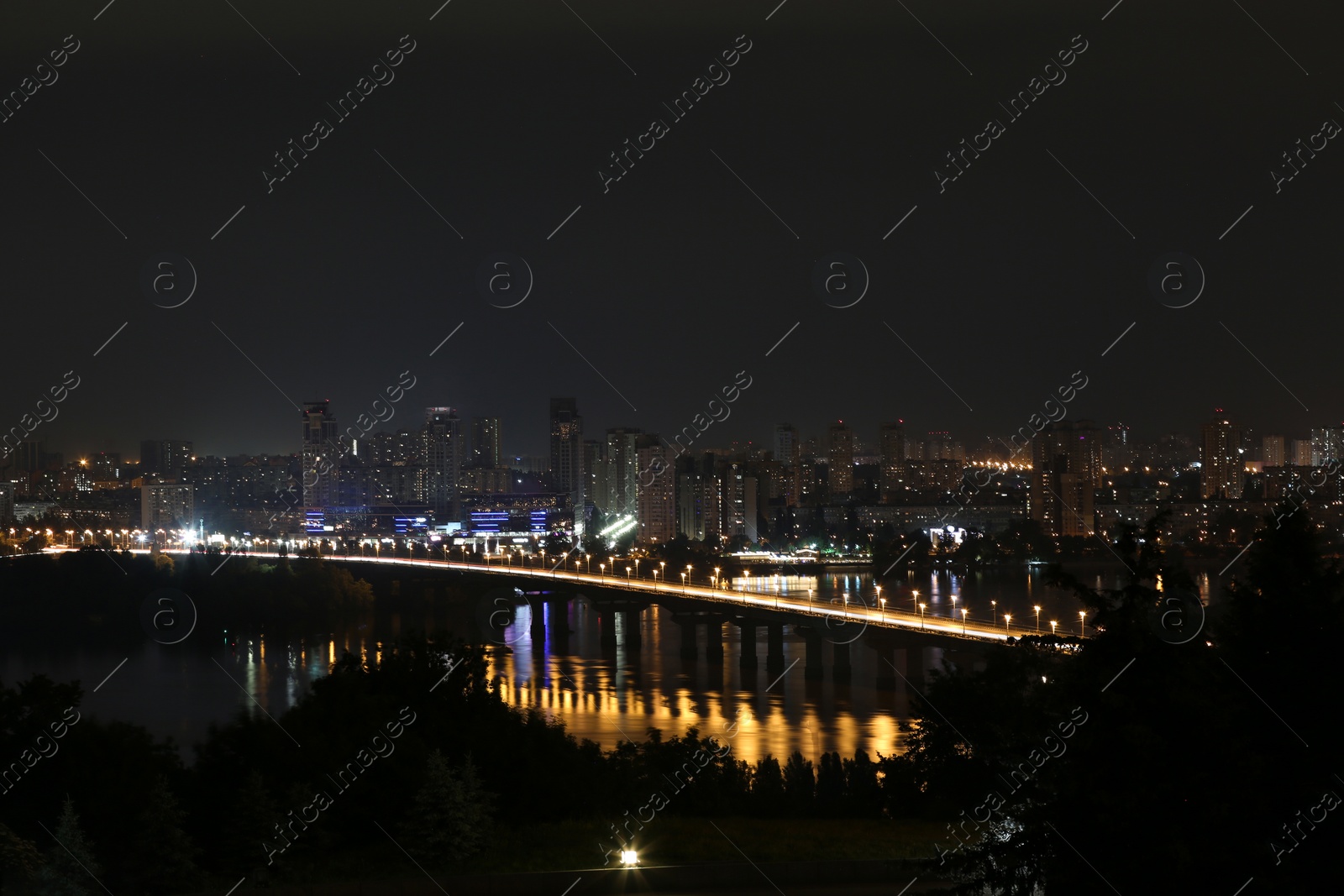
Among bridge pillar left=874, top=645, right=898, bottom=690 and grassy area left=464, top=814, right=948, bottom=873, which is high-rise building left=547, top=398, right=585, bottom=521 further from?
grassy area left=464, top=814, right=948, bottom=873

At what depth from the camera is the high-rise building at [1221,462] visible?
3850 cm

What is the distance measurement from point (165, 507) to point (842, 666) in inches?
1404

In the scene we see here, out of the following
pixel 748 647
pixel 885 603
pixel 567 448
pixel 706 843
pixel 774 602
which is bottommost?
pixel 706 843

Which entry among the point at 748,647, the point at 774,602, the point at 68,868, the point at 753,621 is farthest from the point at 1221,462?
the point at 68,868

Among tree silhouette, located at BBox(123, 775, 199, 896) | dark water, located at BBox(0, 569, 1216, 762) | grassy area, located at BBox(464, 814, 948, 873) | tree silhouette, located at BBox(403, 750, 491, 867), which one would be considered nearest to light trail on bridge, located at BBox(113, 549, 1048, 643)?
dark water, located at BBox(0, 569, 1216, 762)

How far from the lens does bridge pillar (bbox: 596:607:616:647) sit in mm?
18344

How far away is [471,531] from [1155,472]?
2603cm

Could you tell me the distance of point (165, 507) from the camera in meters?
44.2

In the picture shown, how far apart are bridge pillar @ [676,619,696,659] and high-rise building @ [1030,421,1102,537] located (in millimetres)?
21187

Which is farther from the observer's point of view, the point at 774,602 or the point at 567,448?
the point at 567,448

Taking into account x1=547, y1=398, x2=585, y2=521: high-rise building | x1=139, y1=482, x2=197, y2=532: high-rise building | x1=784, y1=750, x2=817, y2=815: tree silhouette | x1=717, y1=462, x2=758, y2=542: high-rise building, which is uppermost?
x1=547, y1=398, x2=585, y2=521: high-rise building

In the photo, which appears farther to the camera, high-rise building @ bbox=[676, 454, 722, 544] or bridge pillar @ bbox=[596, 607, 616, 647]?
high-rise building @ bbox=[676, 454, 722, 544]

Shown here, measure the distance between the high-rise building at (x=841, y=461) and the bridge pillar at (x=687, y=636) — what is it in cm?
3872

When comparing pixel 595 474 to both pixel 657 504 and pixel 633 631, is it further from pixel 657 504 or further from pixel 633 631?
pixel 633 631
